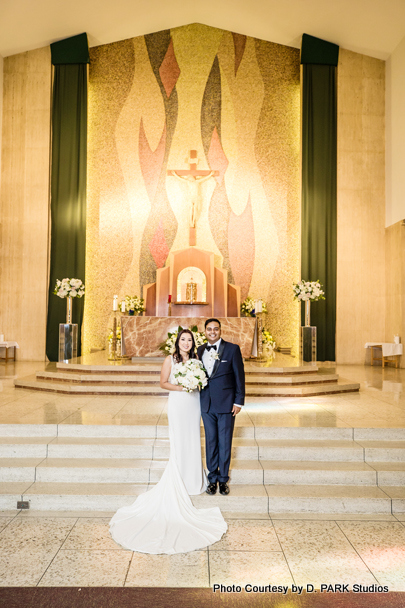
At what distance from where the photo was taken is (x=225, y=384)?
4281mm

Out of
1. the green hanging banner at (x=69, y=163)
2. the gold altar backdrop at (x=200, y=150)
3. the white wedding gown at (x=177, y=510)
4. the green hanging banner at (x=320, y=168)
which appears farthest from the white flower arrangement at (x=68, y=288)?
the white wedding gown at (x=177, y=510)

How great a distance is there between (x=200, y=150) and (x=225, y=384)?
10586mm

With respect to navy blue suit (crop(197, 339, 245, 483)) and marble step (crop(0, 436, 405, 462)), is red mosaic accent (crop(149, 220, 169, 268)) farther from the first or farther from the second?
navy blue suit (crop(197, 339, 245, 483))

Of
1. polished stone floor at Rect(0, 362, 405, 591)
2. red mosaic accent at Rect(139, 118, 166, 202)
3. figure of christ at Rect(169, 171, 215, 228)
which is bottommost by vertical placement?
polished stone floor at Rect(0, 362, 405, 591)

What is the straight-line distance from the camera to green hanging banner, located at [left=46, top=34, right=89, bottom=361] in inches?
503

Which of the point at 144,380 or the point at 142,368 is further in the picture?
the point at 142,368

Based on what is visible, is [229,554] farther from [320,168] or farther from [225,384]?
[320,168]

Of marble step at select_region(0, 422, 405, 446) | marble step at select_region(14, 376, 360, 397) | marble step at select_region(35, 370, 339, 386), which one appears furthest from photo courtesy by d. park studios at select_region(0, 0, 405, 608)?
marble step at select_region(0, 422, 405, 446)

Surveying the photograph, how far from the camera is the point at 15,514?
13.6ft

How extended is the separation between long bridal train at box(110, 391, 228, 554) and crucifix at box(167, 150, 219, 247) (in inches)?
359

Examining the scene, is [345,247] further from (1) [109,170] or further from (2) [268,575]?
(2) [268,575]

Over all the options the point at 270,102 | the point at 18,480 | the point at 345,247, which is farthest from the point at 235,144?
the point at 18,480

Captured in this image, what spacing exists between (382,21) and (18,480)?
494 inches

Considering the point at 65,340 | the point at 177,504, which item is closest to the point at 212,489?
the point at 177,504
